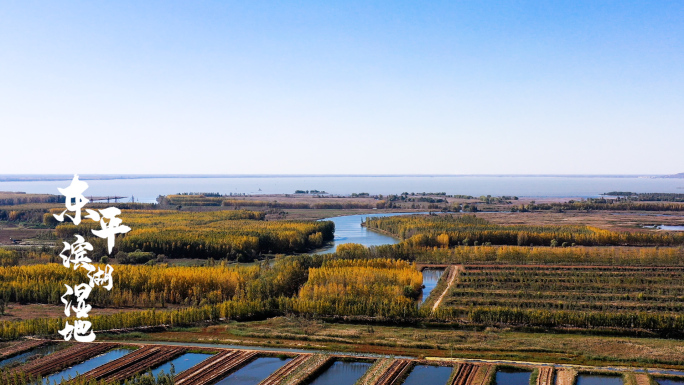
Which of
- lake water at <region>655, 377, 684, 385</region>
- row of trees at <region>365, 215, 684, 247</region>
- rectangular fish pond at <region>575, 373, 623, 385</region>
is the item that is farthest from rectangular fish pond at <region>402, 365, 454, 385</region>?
row of trees at <region>365, 215, 684, 247</region>

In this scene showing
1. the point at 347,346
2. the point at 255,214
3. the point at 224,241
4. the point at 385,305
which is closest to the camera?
the point at 347,346

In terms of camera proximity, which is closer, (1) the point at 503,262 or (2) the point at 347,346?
(2) the point at 347,346

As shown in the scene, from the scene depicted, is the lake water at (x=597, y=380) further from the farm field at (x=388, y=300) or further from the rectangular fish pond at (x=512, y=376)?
the rectangular fish pond at (x=512, y=376)

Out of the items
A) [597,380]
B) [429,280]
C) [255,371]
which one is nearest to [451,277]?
[429,280]

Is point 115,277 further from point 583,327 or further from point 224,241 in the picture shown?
point 583,327

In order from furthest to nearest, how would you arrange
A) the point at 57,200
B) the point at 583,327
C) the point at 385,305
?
the point at 57,200, the point at 385,305, the point at 583,327

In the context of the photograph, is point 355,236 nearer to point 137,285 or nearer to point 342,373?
point 137,285

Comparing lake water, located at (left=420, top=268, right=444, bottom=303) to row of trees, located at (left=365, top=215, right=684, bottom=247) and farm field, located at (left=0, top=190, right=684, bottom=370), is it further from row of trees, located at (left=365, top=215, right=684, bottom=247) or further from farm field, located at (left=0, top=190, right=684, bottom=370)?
row of trees, located at (left=365, top=215, right=684, bottom=247)

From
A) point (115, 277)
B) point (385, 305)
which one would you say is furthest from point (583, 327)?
point (115, 277)
